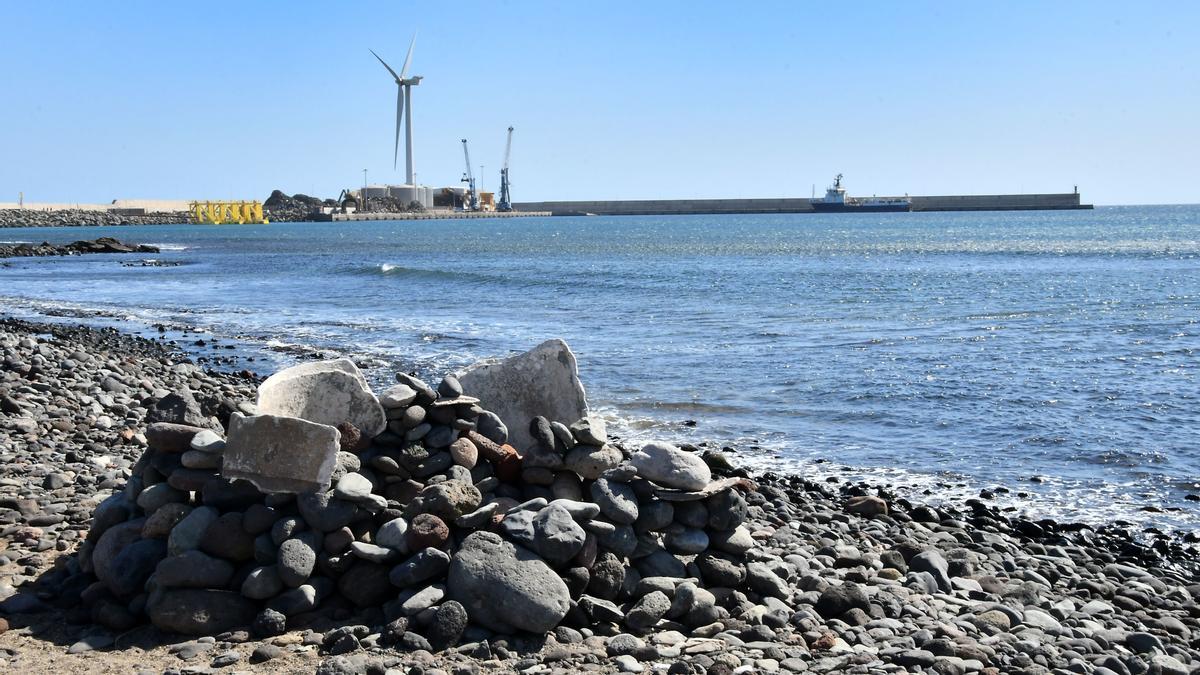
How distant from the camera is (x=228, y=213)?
169 m

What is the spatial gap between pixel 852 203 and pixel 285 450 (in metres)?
187

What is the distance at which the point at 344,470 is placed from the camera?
711cm

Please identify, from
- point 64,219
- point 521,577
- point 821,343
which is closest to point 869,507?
point 521,577

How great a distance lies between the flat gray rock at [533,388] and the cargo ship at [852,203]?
583 feet

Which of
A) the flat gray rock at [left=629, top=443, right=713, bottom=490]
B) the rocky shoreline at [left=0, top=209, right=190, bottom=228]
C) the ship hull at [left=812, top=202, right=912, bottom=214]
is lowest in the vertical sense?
the flat gray rock at [left=629, top=443, right=713, bottom=490]

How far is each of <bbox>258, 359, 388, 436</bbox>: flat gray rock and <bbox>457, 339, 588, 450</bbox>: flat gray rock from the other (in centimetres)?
120

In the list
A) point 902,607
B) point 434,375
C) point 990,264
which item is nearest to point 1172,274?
point 990,264

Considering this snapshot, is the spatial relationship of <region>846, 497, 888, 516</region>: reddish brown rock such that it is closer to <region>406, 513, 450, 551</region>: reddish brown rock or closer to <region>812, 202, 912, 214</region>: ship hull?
<region>406, 513, 450, 551</region>: reddish brown rock

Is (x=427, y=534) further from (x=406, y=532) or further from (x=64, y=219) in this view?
(x=64, y=219)

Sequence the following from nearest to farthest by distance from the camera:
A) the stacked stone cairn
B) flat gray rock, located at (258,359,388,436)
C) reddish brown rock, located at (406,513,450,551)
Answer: the stacked stone cairn
reddish brown rock, located at (406,513,450,551)
flat gray rock, located at (258,359,388,436)

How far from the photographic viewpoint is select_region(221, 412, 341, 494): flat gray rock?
685cm

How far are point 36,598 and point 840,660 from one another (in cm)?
485

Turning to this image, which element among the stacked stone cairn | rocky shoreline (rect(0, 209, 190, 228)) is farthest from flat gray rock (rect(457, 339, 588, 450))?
rocky shoreline (rect(0, 209, 190, 228))

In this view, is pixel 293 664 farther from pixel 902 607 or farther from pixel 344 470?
pixel 902 607
